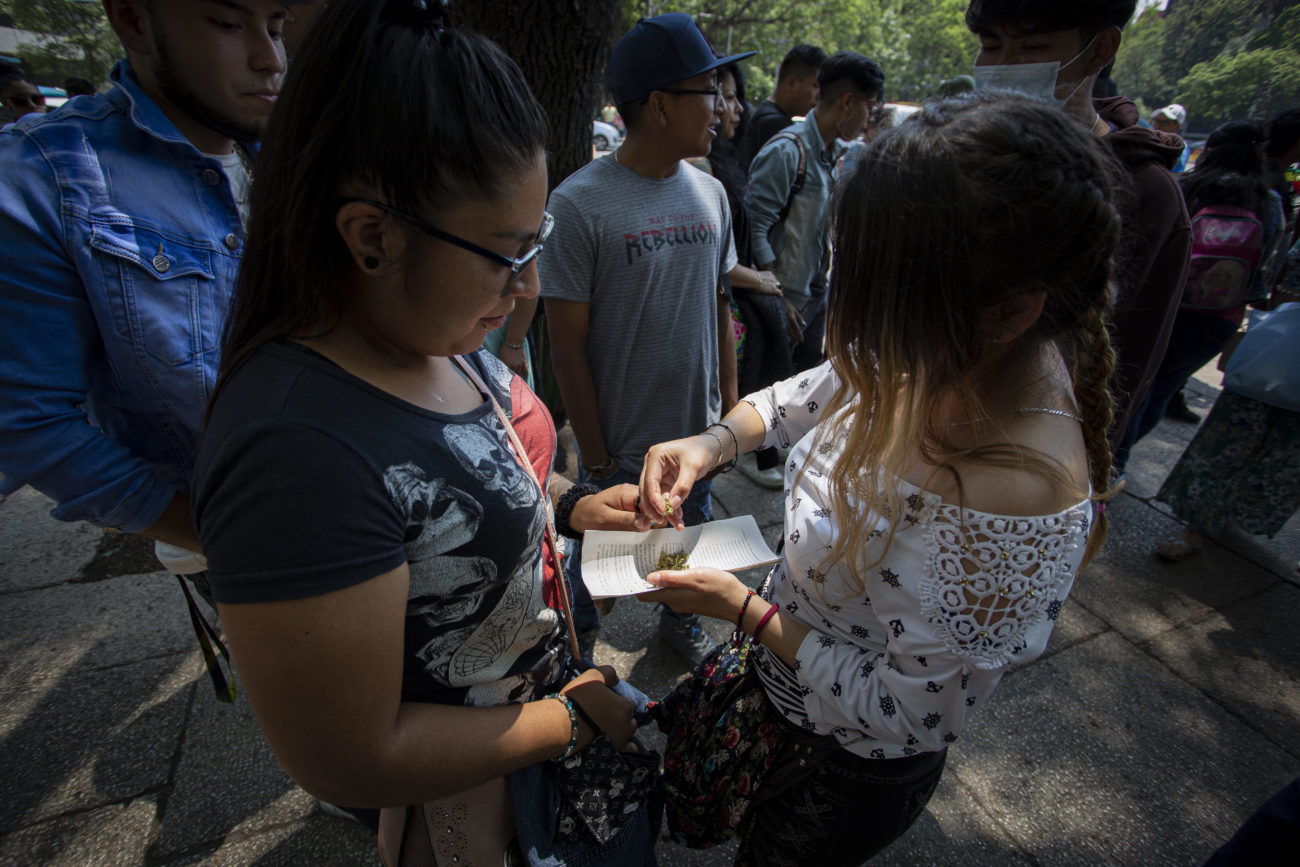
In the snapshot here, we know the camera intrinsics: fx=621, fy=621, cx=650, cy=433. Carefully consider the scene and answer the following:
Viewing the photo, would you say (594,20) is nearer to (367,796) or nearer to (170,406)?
(170,406)

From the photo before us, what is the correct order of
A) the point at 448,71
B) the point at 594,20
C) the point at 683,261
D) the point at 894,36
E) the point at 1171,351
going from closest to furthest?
1. the point at 448,71
2. the point at 683,261
3. the point at 594,20
4. the point at 1171,351
5. the point at 894,36

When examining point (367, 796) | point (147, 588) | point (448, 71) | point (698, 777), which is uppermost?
point (448, 71)

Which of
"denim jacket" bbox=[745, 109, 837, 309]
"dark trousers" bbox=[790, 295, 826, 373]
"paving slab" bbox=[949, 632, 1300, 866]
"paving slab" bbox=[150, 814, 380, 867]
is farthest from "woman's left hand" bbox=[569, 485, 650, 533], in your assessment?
"dark trousers" bbox=[790, 295, 826, 373]

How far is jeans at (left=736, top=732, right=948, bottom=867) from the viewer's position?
1.25 m

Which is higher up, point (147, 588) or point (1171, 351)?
point (1171, 351)

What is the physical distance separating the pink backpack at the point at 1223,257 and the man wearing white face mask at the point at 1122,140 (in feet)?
6.68

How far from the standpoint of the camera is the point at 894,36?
2892 centimetres

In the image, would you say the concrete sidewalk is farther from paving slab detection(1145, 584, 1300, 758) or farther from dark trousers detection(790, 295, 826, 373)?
dark trousers detection(790, 295, 826, 373)

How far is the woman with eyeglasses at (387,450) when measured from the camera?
2.44 ft

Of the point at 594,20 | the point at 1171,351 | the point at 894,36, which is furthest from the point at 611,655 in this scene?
the point at 894,36

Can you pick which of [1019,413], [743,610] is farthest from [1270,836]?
[743,610]

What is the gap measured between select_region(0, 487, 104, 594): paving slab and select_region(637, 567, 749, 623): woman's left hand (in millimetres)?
3324

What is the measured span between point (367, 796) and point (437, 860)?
276 millimetres

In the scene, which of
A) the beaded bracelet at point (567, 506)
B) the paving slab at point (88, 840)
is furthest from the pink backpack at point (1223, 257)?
the paving slab at point (88, 840)
